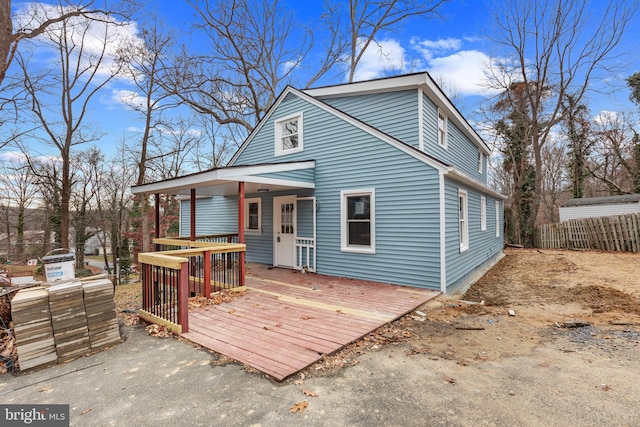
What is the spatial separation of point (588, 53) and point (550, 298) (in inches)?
716

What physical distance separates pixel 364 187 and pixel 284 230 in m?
3.01

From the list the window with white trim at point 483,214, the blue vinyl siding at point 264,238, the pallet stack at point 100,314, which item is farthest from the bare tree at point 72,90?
the window with white trim at point 483,214

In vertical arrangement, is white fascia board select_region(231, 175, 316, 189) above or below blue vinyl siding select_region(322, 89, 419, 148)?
below

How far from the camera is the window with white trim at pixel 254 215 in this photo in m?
9.83

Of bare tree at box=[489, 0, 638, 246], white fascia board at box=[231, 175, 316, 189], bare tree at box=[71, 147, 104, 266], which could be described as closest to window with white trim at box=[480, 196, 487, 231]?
white fascia board at box=[231, 175, 316, 189]

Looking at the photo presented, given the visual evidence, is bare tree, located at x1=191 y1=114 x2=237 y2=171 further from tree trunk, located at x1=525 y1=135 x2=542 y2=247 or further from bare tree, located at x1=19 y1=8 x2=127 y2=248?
tree trunk, located at x1=525 y1=135 x2=542 y2=247

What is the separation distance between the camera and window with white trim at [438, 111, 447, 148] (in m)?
8.60

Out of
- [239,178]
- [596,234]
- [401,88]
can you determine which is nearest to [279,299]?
[239,178]

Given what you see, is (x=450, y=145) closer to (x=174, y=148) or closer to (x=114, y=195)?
(x=174, y=148)

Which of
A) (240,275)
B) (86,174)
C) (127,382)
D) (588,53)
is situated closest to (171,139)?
(86,174)

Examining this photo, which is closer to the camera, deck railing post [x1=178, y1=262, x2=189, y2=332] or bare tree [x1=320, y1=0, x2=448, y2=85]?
deck railing post [x1=178, y1=262, x2=189, y2=332]

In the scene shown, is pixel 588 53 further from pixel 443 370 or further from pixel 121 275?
pixel 121 275

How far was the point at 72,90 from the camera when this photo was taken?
13977 mm

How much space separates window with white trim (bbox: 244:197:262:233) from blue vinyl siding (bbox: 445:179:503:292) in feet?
19.0
